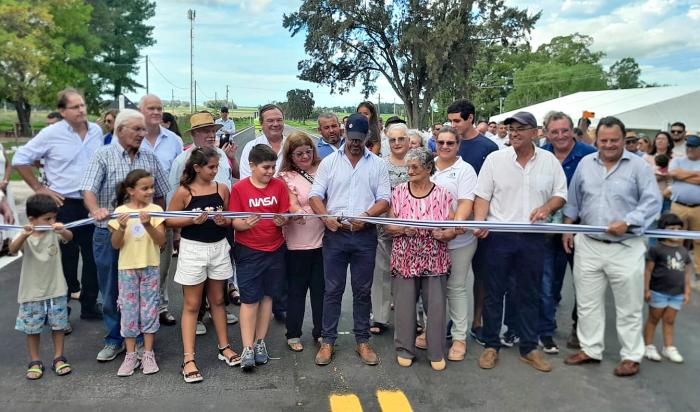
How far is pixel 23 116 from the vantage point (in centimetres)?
4288

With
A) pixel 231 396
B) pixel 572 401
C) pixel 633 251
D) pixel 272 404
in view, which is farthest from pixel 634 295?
pixel 231 396

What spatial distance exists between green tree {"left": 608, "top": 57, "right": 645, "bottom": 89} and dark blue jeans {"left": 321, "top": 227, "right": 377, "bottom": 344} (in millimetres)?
93045

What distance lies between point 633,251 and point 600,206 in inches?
17.1

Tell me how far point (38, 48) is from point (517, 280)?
125 ft

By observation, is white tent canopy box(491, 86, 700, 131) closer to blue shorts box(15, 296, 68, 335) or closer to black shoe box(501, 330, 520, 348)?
black shoe box(501, 330, 520, 348)

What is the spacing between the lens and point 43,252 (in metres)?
4.22

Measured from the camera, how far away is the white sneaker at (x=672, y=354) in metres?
4.56

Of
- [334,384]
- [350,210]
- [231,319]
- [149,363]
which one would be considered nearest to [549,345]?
[334,384]

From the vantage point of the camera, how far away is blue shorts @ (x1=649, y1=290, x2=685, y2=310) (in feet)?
15.1

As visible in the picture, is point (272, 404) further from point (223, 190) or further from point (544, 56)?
point (544, 56)

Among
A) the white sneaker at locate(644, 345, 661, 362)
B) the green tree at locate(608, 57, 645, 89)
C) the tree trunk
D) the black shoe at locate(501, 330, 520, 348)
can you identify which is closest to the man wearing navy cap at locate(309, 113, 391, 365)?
the black shoe at locate(501, 330, 520, 348)

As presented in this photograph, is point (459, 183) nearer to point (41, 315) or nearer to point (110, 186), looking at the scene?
point (110, 186)

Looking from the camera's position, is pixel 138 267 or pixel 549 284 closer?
pixel 138 267

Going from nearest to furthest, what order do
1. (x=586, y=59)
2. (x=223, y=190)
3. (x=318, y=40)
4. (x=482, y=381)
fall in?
(x=482, y=381) → (x=223, y=190) → (x=318, y=40) → (x=586, y=59)
